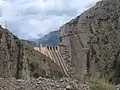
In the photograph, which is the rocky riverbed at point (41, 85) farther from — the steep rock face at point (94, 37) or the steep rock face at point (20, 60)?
the steep rock face at point (94, 37)

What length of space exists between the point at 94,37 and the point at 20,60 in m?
8.50

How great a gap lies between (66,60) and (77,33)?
2.31 metres

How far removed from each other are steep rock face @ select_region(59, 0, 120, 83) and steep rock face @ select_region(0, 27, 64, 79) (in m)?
3.36

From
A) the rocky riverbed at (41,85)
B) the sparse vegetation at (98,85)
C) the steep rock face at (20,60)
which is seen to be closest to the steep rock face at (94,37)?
the steep rock face at (20,60)

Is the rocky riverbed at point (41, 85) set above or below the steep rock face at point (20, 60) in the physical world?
below

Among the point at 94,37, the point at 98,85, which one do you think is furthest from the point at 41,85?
the point at 94,37

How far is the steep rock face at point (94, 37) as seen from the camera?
2772cm

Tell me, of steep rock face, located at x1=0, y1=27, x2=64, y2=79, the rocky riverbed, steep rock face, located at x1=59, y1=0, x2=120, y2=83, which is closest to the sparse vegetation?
the rocky riverbed

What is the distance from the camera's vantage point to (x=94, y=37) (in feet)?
94.3

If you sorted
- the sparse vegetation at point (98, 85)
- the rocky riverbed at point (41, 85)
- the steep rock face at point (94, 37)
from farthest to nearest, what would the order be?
1. the steep rock face at point (94, 37)
2. the sparse vegetation at point (98, 85)
3. the rocky riverbed at point (41, 85)

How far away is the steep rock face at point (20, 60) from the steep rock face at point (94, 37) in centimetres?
336

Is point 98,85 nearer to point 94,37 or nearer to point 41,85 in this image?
point 41,85

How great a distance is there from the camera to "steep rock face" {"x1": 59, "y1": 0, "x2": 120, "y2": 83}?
27.7m

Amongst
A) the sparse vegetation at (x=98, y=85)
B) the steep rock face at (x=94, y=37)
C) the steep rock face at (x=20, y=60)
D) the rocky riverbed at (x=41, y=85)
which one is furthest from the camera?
the steep rock face at (x=94, y=37)
